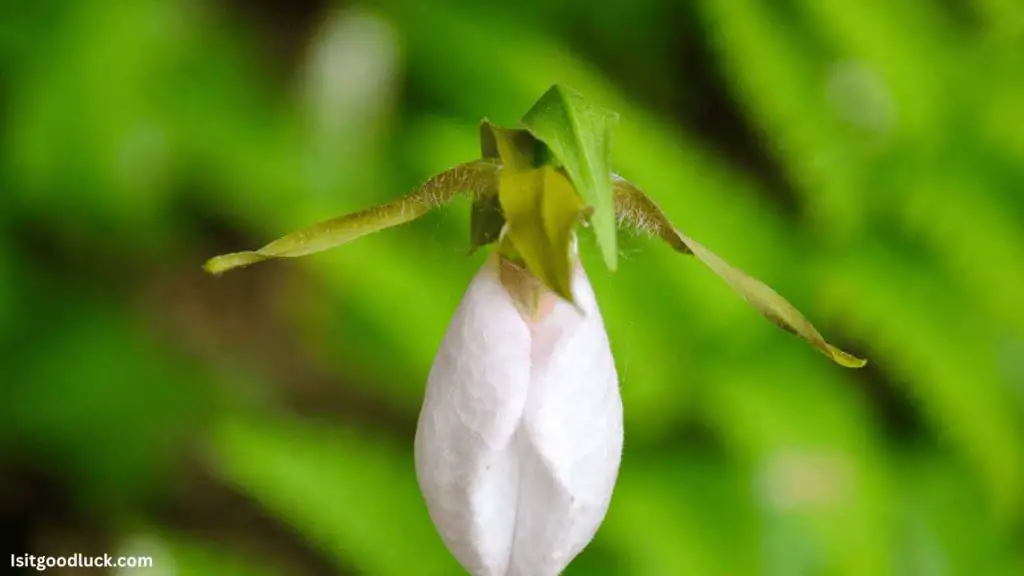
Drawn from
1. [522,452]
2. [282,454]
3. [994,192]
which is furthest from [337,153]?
[522,452]

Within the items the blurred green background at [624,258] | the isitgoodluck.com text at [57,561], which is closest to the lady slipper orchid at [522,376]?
the blurred green background at [624,258]

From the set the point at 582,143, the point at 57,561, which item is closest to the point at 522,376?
the point at 582,143

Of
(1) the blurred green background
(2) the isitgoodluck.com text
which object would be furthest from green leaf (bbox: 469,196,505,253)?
(2) the isitgoodluck.com text

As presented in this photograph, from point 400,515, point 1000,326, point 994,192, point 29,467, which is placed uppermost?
point 994,192

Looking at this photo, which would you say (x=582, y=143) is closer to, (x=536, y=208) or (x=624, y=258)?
(x=536, y=208)

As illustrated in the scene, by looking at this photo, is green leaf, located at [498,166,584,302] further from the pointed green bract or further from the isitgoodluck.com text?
the isitgoodluck.com text

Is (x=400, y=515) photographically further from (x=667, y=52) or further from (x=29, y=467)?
(x=667, y=52)
